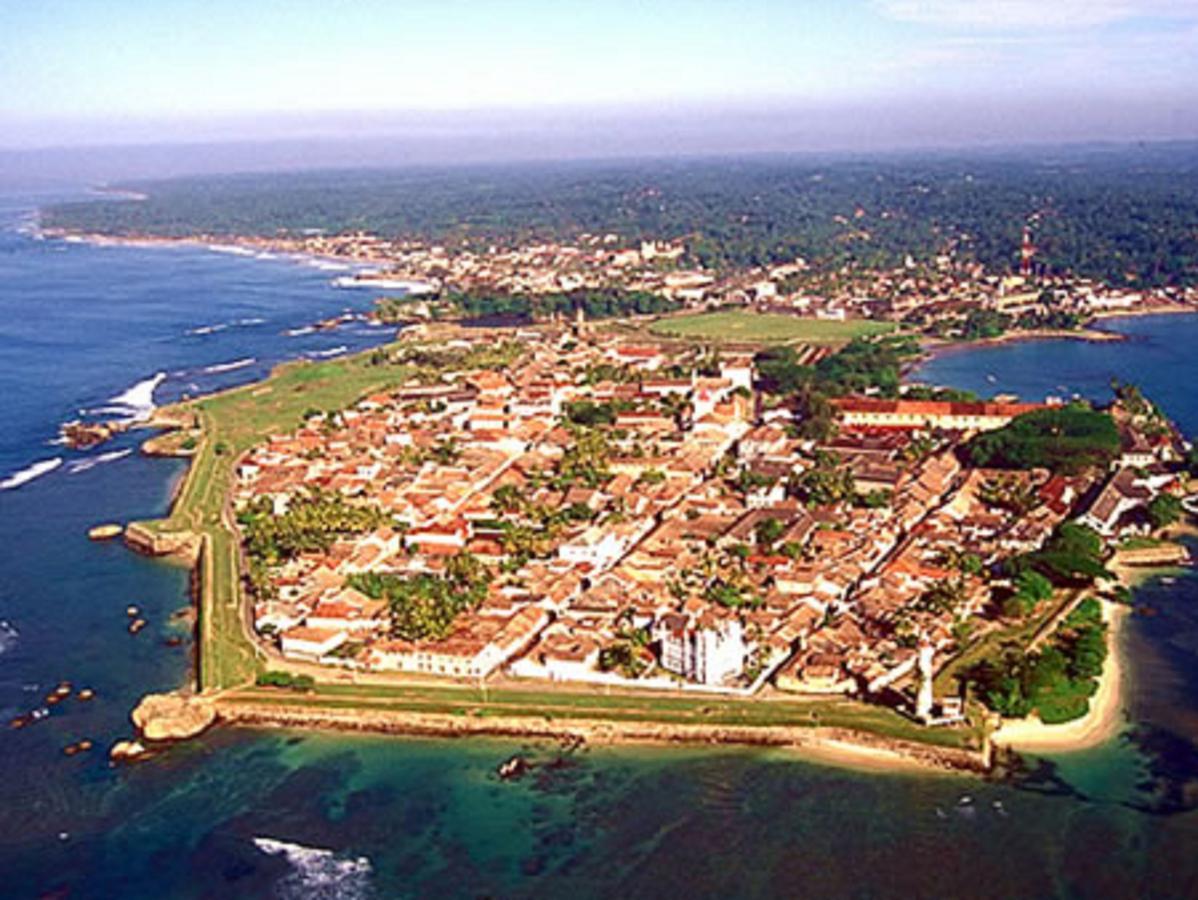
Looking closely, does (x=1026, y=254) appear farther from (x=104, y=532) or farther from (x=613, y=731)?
(x=613, y=731)

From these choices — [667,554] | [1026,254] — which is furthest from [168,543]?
[1026,254]

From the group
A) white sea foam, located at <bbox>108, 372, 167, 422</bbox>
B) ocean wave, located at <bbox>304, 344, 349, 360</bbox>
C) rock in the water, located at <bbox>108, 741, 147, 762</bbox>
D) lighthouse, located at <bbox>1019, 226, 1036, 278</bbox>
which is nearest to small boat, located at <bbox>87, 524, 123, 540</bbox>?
rock in the water, located at <bbox>108, 741, 147, 762</bbox>

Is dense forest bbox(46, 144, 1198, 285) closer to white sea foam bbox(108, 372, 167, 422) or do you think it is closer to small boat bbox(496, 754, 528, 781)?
white sea foam bbox(108, 372, 167, 422)

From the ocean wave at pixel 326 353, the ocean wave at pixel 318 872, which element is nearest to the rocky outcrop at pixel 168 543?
the ocean wave at pixel 318 872

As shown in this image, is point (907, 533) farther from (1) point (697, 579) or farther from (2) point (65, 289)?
(2) point (65, 289)

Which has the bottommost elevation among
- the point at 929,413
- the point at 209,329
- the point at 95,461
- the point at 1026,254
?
the point at 95,461
